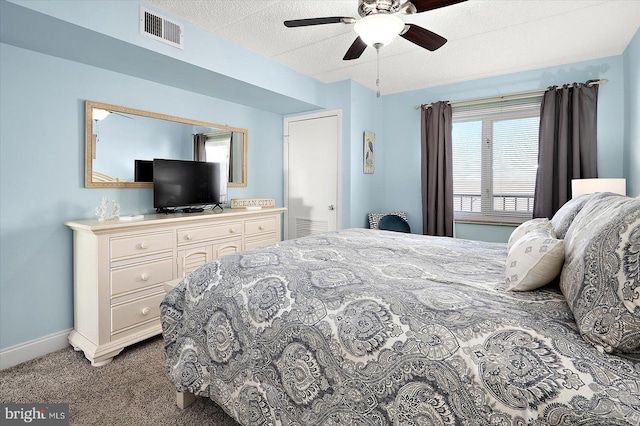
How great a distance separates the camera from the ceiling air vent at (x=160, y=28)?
7.63 feet

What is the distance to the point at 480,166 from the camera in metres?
4.02

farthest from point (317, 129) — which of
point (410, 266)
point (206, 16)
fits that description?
point (410, 266)

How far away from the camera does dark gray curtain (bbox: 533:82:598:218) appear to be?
3.27m

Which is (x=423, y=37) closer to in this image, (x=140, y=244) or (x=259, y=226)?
(x=259, y=226)

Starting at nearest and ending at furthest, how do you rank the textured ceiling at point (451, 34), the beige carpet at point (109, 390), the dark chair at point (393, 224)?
the beige carpet at point (109, 390) → the textured ceiling at point (451, 34) → the dark chair at point (393, 224)

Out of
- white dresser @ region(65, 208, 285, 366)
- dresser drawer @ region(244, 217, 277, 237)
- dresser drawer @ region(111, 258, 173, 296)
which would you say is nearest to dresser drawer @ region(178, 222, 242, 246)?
white dresser @ region(65, 208, 285, 366)

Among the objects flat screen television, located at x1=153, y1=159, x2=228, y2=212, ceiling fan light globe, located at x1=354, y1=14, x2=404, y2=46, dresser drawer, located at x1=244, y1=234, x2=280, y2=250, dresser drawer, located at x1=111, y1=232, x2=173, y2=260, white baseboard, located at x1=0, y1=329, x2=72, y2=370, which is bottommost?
white baseboard, located at x1=0, y1=329, x2=72, y2=370

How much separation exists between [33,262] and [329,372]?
2.44 meters

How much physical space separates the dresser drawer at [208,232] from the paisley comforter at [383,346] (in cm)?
125

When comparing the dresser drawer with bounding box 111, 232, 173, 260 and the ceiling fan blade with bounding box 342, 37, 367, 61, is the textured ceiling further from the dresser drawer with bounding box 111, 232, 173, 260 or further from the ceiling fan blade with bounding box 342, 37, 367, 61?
the dresser drawer with bounding box 111, 232, 173, 260

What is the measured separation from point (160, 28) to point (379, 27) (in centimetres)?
163

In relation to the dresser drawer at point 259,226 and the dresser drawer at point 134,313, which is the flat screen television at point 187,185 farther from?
the dresser drawer at point 134,313

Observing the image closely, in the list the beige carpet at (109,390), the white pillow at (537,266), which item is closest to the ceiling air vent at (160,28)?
the beige carpet at (109,390)

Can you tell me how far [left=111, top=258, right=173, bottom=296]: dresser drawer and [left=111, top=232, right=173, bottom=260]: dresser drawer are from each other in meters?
0.10
